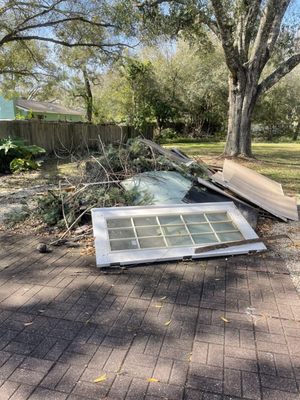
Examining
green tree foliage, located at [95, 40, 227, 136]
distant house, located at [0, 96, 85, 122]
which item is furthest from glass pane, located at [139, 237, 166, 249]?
distant house, located at [0, 96, 85, 122]

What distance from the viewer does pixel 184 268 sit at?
3248 millimetres

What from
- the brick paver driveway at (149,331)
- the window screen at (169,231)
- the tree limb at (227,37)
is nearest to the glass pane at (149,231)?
the window screen at (169,231)

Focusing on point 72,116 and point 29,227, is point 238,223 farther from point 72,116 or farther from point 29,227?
point 72,116

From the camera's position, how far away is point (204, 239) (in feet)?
12.0

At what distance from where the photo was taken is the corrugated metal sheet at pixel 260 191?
4867mm

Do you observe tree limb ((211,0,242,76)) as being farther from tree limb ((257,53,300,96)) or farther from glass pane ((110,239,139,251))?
glass pane ((110,239,139,251))

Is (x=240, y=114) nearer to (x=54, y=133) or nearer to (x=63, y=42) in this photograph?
(x=63, y=42)

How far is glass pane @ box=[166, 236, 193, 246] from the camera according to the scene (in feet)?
11.7

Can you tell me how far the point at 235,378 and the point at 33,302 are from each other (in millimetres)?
1610

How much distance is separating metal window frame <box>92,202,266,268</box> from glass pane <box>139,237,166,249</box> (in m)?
0.08

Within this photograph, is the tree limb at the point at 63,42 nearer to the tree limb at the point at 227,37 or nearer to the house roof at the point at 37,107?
the tree limb at the point at 227,37

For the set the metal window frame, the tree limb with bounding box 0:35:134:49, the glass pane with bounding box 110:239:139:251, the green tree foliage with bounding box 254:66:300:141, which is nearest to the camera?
the metal window frame

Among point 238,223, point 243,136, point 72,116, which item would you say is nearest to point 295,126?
point 243,136

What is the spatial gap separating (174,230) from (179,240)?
19cm
